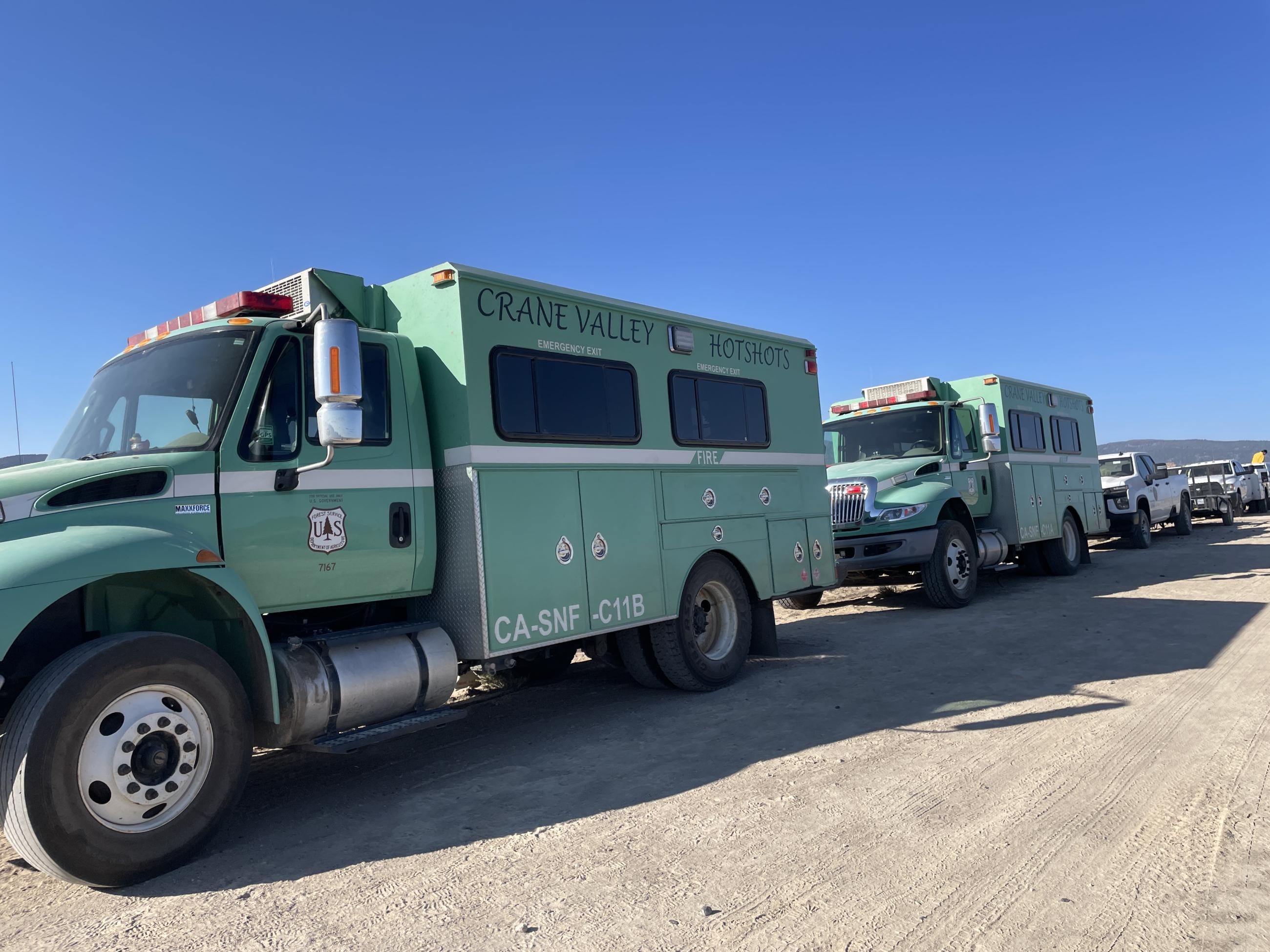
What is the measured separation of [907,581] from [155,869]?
11023mm

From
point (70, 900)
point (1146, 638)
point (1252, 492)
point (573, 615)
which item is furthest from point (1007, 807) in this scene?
point (1252, 492)

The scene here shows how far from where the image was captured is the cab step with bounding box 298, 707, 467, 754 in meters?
4.57

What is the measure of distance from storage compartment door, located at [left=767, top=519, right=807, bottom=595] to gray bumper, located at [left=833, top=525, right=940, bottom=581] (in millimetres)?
2396

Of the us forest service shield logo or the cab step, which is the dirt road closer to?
the cab step

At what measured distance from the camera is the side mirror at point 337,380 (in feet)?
14.1

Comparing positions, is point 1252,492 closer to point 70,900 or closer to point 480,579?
point 480,579

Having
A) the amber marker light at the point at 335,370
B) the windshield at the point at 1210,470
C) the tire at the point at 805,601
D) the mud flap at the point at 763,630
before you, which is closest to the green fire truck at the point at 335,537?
the amber marker light at the point at 335,370

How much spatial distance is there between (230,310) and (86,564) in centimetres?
190

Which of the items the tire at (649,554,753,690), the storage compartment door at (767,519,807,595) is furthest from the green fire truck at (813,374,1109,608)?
the tire at (649,554,753,690)

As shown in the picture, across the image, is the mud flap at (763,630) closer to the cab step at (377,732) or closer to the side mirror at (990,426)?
the cab step at (377,732)

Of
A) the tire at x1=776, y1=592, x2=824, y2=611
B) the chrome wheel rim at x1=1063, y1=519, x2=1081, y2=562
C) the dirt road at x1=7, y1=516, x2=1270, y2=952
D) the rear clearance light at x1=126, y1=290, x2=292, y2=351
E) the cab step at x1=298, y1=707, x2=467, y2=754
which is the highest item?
the rear clearance light at x1=126, y1=290, x2=292, y2=351

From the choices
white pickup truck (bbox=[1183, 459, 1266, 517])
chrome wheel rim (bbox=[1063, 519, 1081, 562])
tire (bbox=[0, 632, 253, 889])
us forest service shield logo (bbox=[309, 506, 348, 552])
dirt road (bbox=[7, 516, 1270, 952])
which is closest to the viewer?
dirt road (bbox=[7, 516, 1270, 952])

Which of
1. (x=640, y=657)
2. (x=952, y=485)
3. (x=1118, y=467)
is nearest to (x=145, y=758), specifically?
(x=640, y=657)

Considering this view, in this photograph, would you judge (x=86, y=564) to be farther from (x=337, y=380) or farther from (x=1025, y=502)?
(x=1025, y=502)
